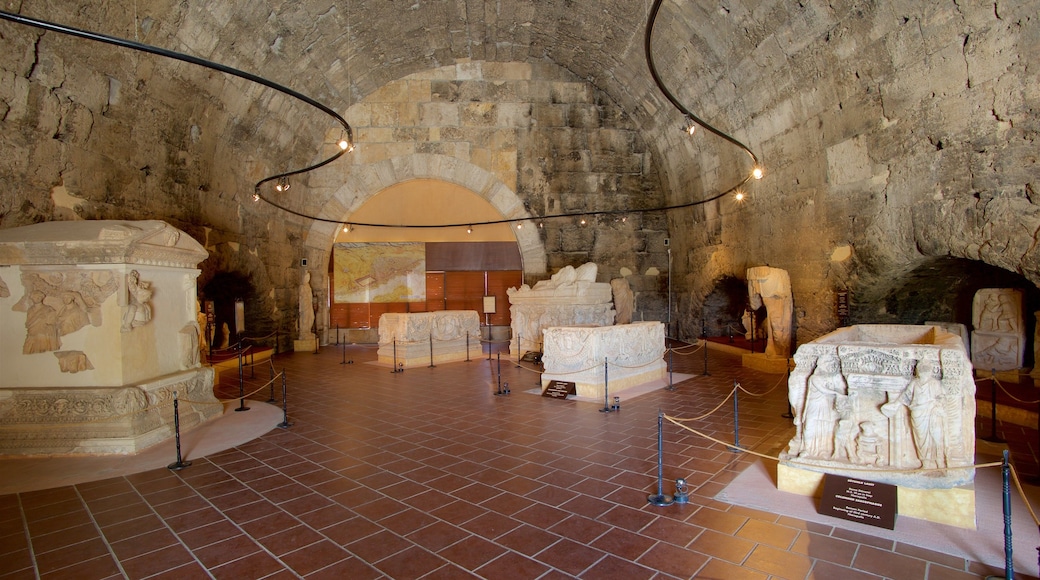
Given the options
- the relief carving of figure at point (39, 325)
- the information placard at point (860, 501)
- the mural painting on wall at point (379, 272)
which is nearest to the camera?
the information placard at point (860, 501)

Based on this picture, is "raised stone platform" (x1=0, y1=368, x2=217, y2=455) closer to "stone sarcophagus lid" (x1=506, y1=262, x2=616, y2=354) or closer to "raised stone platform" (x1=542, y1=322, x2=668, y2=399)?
"raised stone platform" (x1=542, y1=322, x2=668, y2=399)

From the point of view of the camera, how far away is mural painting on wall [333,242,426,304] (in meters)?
15.6

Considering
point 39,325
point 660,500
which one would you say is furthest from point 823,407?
point 39,325

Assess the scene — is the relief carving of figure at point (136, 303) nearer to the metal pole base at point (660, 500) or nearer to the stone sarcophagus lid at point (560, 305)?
the metal pole base at point (660, 500)

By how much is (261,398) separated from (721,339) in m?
9.76

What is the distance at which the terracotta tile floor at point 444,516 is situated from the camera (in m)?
2.89

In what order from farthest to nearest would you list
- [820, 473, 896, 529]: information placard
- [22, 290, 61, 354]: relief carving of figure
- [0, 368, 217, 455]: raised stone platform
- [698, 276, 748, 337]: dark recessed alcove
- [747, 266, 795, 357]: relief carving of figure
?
[698, 276, 748, 337]: dark recessed alcove → [747, 266, 795, 357]: relief carving of figure → [22, 290, 61, 354]: relief carving of figure → [0, 368, 217, 455]: raised stone platform → [820, 473, 896, 529]: information placard

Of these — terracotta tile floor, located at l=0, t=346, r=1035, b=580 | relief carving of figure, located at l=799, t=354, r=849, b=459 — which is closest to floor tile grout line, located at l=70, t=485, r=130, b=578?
terracotta tile floor, located at l=0, t=346, r=1035, b=580

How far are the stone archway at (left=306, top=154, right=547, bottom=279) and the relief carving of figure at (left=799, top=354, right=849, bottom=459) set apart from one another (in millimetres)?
10200

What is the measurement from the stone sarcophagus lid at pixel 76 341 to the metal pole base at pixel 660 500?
184 inches


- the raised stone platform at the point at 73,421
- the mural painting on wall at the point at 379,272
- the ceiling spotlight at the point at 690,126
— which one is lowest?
the raised stone platform at the point at 73,421

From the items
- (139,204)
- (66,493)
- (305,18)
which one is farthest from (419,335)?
(66,493)

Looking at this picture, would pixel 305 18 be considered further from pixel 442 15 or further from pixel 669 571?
pixel 669 571

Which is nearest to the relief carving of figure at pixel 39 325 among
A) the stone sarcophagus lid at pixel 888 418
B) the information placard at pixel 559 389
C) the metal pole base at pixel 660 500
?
the information placard at pixel 559 389
